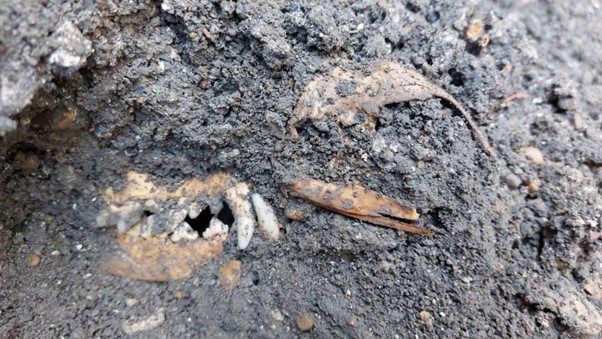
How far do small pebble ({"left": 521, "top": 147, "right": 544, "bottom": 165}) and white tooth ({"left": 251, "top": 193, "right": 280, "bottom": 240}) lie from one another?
0.66 metres

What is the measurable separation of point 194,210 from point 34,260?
40 cm

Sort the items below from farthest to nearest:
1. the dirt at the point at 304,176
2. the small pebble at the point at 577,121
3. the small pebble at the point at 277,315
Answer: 1. the small pebble at the point at 577,121
2. the small pebble at the point at 277,315
3. the dirt at the point at 304,176

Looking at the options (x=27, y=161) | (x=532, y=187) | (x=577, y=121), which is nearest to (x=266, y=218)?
(x=27, y=161)

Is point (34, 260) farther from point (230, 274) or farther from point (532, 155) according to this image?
point (532, 155)

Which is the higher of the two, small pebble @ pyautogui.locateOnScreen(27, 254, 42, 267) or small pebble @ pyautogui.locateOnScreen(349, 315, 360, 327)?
small pebble @ pyautogui.locateOnScreen(349, 315, 360, 327)

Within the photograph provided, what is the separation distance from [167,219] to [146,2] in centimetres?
51

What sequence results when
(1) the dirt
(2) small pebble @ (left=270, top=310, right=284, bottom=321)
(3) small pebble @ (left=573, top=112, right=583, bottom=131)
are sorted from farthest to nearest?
(3) small pebble @ (left=573, top=112, right=583, bottom=131)
(2) small pebble @ (left=270, top=310, right=284, bottom=321)
(1) the dirt

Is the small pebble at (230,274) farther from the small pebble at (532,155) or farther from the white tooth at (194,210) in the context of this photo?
the small pebble at (532,155)

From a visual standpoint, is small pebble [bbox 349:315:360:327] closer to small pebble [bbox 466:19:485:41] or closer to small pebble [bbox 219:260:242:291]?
small pebble [bbox 219:260:242:291]

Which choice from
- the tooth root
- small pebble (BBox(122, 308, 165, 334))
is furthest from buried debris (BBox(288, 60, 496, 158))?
small pebble (BBox(122, 308, 165, 334))

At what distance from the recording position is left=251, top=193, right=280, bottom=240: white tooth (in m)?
1.13

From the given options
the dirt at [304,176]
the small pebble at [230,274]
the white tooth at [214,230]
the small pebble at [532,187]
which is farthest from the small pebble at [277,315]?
the small pebble at [532,187]

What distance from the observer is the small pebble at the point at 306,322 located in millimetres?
1105

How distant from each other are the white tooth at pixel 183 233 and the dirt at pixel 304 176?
9 cm
